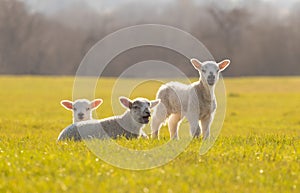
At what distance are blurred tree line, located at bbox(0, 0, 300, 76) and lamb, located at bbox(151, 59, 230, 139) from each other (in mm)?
69133

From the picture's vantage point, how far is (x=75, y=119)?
1408 cm

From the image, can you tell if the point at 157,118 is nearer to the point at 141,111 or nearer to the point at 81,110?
the point at 141,111

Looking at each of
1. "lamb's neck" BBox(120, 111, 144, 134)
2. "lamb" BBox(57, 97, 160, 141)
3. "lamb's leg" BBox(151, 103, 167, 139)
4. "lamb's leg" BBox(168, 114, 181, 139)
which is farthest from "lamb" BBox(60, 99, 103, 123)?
"lamb's leg" BBox(168, 114, 181, 139)

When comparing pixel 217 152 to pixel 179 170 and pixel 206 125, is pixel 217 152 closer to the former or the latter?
pixel 179 170

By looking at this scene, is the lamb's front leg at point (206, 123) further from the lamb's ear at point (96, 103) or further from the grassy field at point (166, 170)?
the lamb's ear at point (96, 103)

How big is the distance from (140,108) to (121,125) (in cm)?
66

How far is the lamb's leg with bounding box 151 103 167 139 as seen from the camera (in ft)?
41.8

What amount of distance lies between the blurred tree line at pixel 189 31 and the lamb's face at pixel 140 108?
69785 mm

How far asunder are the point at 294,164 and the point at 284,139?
282cm

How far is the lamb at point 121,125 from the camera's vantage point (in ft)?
38.6

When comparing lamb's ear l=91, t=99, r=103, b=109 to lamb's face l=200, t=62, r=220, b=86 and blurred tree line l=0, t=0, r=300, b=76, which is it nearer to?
lamb's face l=200, t=62, r=220, b=86

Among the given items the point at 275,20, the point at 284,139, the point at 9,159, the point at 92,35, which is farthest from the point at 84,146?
the point at 275,20

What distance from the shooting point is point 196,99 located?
11867 millimetres

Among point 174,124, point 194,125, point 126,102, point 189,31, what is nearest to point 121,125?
point 126,102
